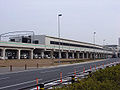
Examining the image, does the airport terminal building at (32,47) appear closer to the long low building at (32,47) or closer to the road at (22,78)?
the long low building at (32,47)

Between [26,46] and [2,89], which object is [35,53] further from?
[2,89]

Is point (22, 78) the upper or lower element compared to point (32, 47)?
lower

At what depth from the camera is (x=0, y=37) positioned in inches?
2712

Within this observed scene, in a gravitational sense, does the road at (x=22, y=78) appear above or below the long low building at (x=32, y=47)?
below

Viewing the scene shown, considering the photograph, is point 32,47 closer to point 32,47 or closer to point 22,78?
point 32,47

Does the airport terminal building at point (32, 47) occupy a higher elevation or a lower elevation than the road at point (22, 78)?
higher

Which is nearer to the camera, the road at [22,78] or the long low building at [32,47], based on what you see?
the road at [22,78]

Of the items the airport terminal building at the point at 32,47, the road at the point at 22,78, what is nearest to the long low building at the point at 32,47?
the airport terminal building at the point at 32,47

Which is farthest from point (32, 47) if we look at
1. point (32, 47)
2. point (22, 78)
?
point (22, 78)

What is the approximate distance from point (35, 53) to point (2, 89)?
63.9 metres

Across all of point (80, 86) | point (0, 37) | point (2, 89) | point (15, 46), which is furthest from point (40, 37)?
point (80, 86)

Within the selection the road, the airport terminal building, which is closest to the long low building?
the airport terminal building

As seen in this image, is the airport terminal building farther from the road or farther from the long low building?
the road

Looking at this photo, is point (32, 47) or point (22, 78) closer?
point (22, 78)
